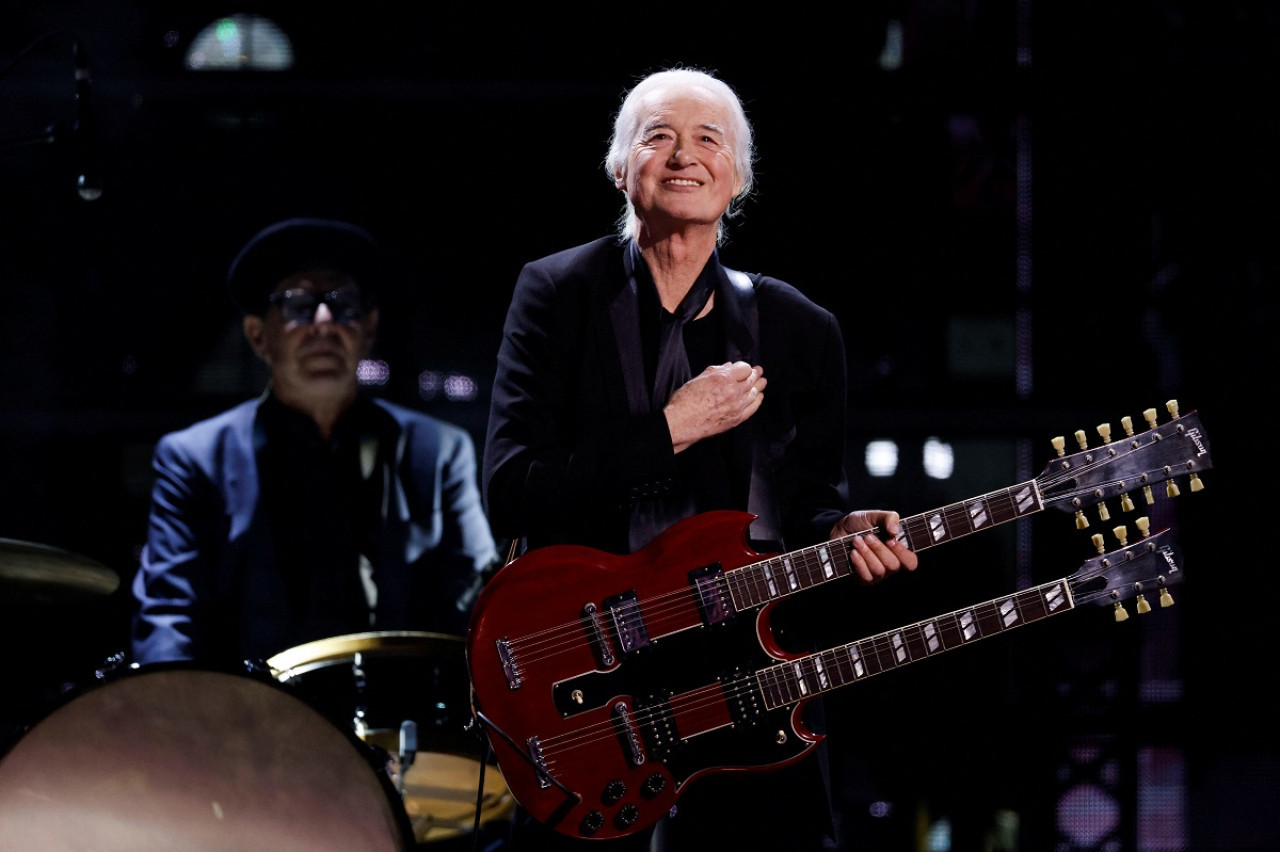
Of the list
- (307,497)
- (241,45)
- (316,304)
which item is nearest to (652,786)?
(307,497)

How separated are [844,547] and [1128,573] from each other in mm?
606

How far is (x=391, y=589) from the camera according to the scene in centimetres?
470

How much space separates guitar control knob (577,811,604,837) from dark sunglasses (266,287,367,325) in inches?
103

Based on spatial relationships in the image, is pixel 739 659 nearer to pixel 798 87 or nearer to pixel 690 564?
pixel 690 564

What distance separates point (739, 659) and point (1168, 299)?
2838 millimetres

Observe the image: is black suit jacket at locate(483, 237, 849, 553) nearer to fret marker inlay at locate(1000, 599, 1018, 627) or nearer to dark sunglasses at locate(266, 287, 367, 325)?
fret marker inlay at locate(1000, 599, 1018, 627)

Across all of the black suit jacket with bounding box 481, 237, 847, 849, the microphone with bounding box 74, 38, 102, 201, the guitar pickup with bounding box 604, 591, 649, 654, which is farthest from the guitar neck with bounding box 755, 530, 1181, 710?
the microphone with bounding box 74, 38, 102, 201

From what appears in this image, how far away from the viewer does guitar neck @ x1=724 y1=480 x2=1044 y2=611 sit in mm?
2732

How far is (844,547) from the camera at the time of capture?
9.11 feet

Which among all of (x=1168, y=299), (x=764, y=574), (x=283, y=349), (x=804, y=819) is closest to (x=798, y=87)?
(x=1168, y=299)

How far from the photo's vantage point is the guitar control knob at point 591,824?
2686 millimetres

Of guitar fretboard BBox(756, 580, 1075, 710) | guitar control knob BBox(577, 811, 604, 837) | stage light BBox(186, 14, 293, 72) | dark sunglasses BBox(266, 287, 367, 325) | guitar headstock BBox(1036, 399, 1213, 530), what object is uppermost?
stage light BBox(186, 14, 293, 72)

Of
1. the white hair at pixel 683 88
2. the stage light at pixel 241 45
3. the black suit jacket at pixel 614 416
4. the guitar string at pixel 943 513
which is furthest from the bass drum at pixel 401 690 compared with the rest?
the stage light at pixel 241 45

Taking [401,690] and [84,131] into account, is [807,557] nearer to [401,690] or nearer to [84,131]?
[401,690]
